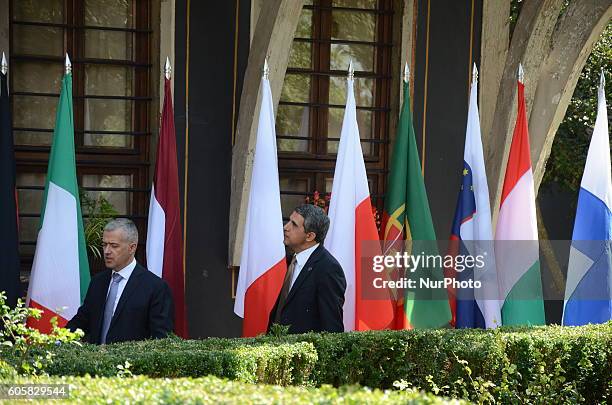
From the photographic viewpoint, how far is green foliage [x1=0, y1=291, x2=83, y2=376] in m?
4.34

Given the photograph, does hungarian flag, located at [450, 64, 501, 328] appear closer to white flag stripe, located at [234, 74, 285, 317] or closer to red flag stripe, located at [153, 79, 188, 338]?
white flag stripe, located at [234, 74, 285, 317]

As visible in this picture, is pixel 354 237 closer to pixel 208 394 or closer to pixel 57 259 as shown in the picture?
pixel 57 259

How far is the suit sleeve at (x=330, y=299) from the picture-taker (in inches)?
230

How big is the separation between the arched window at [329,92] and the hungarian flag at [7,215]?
2.31 metres

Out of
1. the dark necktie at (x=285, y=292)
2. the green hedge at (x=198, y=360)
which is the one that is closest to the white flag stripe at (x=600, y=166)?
the dark necktie at (x=285, y=292)

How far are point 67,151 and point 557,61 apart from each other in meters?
3.68

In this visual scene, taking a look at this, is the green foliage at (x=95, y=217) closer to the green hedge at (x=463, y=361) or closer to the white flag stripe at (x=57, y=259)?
the white flag stripe at (x=57, y=259)

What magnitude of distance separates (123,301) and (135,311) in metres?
0.08

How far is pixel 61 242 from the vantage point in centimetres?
674

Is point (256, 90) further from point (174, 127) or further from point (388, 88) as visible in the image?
point (388, 88)

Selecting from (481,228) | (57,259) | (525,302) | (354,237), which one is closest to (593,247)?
(525,302)

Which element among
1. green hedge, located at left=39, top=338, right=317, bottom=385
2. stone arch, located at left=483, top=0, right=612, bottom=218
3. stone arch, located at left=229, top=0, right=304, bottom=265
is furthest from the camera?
stone arch, located at left=483, top=0, right=612, bottom=218

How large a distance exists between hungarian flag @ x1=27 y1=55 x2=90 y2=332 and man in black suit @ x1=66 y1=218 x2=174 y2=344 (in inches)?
33.0

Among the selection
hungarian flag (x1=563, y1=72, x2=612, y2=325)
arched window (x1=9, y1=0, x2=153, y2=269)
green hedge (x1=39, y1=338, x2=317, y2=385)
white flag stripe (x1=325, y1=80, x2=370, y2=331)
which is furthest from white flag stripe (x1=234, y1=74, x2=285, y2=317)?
hungarian flag (x1=563, y1=72, x2=612, y2=325)
